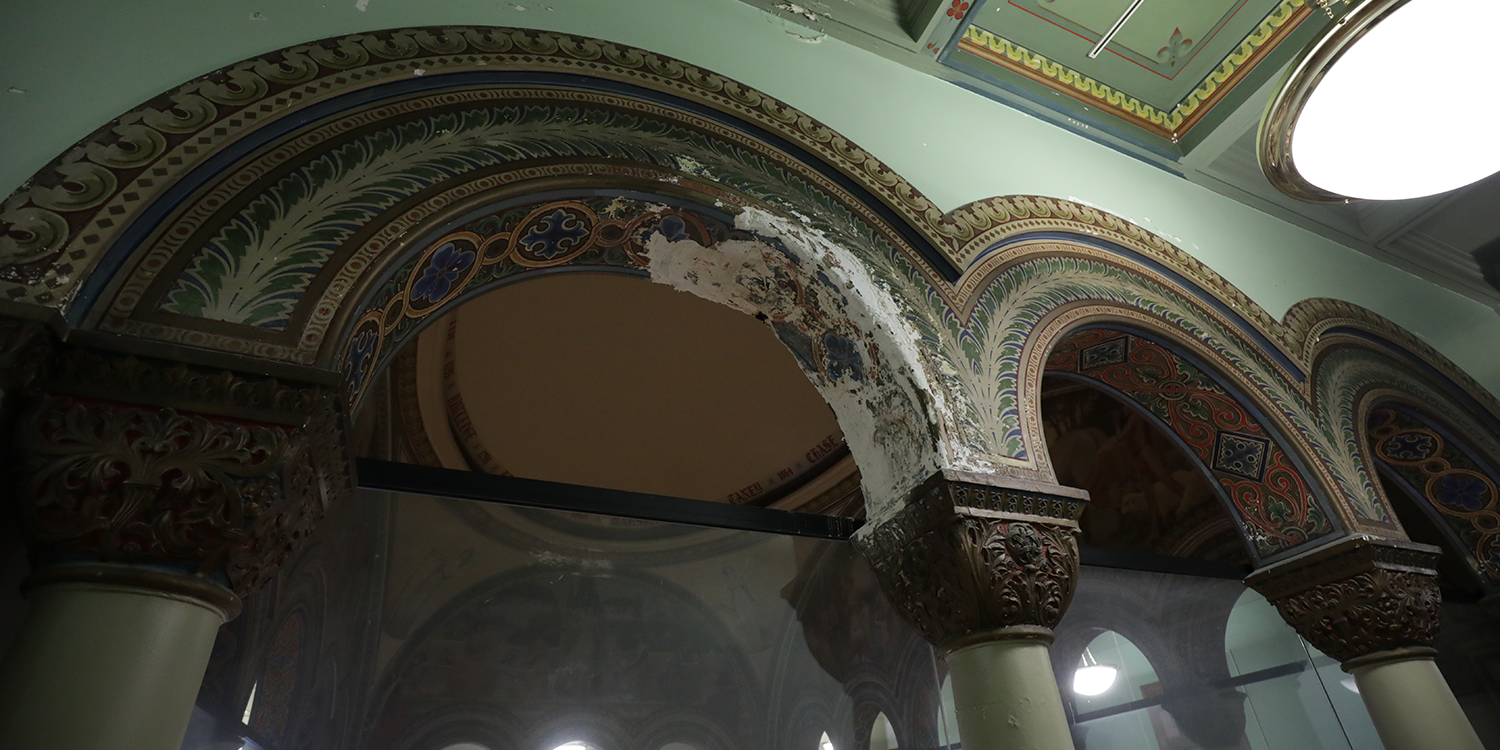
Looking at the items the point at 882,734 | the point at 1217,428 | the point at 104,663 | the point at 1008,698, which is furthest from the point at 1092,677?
the point at 104,663

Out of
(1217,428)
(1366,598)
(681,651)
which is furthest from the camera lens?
(681,651)

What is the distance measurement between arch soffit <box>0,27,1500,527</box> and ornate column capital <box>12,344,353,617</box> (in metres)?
0.14

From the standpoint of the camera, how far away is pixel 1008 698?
8.34ft

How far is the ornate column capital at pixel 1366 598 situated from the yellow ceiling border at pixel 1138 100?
285 centimetres

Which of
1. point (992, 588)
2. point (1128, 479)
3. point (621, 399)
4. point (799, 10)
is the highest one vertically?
point (799, 10)

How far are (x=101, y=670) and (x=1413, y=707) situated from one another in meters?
5.00

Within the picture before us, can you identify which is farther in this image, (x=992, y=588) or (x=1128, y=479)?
(x=1128, y=479)

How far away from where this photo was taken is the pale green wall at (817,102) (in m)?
2.20

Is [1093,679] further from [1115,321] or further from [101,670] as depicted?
[101,670]

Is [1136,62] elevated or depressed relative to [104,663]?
elevated

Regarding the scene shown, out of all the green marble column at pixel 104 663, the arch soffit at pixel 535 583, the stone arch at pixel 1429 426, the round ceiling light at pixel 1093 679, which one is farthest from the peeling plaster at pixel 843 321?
the stone arch at pixel 1429 426

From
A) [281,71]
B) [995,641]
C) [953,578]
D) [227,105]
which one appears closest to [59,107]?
[227,105]

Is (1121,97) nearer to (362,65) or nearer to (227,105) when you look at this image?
(362,65)

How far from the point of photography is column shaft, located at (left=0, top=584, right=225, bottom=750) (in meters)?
1.45
